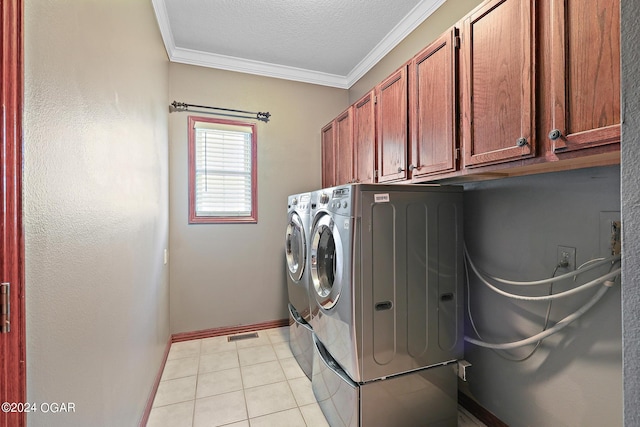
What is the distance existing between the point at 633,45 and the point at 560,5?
2.40 feet

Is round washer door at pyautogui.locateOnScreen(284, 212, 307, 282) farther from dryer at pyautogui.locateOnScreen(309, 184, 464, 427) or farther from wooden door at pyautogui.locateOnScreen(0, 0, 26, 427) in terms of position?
wooden door at pyautogui.locateOnScreen(0, 0, 26, 427)

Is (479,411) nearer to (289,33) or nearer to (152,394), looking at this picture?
(152,394)

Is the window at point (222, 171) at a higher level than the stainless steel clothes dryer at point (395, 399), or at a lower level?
higher

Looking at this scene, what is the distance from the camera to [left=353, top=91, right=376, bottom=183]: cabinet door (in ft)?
7.02

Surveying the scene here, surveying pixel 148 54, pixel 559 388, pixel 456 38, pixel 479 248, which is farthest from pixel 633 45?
pixel 148 54

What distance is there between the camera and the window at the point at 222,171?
2900mm

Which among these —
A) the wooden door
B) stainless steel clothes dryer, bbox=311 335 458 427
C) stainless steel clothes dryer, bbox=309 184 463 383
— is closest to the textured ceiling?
stainless steel clothes dryer, bbox=309 184 463 383

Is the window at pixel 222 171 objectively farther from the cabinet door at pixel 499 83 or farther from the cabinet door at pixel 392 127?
the cabinet door at pixel 499 83

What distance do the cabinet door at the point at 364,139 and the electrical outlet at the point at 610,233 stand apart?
4.16 feet

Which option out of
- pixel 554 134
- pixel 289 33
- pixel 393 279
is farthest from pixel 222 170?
pixel 554 134

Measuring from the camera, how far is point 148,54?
1918 millimetres

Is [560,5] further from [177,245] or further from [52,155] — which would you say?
[177,245]

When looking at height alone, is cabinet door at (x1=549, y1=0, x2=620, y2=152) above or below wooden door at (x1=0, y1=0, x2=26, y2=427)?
above

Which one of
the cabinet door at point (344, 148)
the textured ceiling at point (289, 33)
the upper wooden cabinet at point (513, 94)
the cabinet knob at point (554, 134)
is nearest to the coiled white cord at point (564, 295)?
the upper wooden cabinet at point (513, 94)
